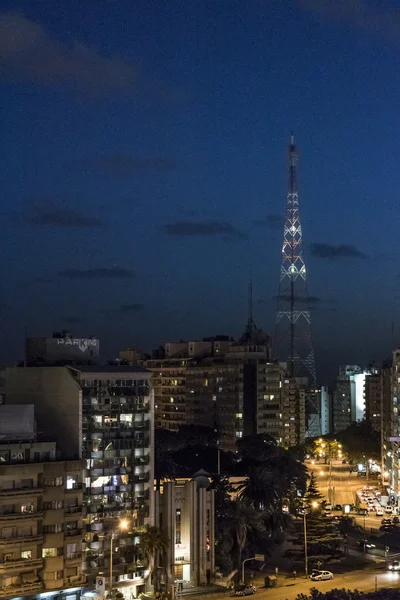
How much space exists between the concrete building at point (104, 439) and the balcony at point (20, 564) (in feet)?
16.3

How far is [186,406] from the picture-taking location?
553 feet

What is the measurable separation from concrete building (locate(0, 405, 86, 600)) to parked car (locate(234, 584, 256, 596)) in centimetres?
1104

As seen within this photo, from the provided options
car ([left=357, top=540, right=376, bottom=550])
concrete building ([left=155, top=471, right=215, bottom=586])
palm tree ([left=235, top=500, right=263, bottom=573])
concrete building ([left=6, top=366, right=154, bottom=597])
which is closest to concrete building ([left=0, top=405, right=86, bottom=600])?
concrete building ([left=6, top=366, right=154, bottom=597])

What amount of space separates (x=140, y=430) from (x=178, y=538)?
8.72 m

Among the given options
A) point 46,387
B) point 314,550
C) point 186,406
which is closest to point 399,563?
point 314,550

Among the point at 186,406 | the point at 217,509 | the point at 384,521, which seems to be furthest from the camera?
the point at 186,406

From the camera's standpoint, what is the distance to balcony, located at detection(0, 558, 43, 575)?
5838 cm

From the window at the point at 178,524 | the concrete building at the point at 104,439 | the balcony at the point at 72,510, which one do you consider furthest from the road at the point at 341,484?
the balcony at the point at 72,510

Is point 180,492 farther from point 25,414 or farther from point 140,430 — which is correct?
point 25,414

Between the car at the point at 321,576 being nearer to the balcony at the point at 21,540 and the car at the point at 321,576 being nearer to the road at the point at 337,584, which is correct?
the road at the point at 337,584

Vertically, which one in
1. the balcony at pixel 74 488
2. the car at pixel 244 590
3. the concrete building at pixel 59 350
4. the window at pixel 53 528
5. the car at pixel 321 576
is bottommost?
the car at pixel 244 590

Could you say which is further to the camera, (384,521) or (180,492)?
(384,521)

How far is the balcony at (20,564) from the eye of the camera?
192 ft

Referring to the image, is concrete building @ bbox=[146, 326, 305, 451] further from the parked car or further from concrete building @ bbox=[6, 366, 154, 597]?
the parked car
